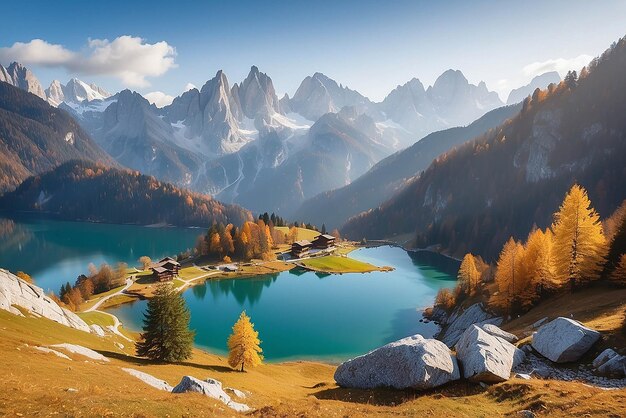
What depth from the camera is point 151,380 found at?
31.5m

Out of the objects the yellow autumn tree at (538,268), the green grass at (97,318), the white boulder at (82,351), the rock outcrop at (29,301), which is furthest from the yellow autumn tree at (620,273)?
the green grass at (97,318)

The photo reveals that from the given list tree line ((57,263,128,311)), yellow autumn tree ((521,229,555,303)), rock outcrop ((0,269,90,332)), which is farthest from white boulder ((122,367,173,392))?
tree line ((57,263,128,311))

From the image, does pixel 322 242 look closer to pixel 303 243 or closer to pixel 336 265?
pixel 303 243

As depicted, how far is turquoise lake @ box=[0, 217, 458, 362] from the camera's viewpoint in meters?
76.4

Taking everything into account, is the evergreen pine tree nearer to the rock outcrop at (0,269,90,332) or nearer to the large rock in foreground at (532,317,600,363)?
the rock outcrop at (0,269,90,332)

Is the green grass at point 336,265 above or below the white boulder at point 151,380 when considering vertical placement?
below

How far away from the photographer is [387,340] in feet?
253

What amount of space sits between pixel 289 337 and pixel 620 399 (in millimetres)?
64639

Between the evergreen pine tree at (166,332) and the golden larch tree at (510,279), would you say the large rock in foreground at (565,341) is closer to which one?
the golden larch tree at (510,279)

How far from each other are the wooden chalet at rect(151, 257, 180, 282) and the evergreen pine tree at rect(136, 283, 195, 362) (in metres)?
78.5

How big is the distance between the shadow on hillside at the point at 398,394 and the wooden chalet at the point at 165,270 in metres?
102

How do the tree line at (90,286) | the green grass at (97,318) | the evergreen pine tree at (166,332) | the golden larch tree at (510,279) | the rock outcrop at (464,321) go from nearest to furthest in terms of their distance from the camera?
the evergreen pine tree at (166,332) → the golden larch tree at (510,279) → the rock outcrop at (464,321) → the green grass at (97,318) → the tree line at (90,286)

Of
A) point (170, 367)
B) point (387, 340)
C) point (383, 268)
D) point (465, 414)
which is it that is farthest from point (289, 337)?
point (383, 268)

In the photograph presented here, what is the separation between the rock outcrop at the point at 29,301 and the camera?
4822 centimetres
